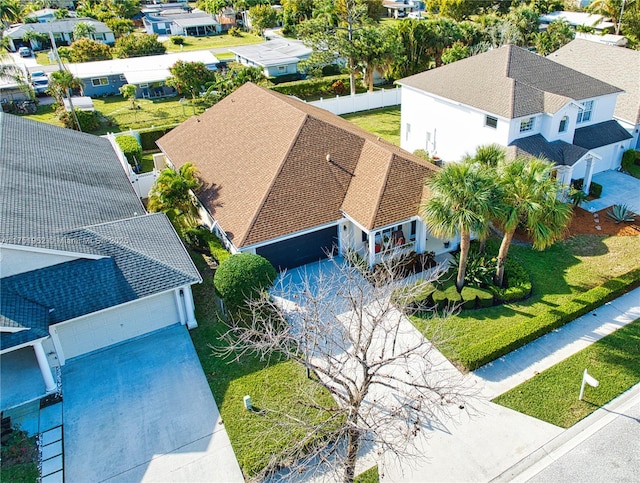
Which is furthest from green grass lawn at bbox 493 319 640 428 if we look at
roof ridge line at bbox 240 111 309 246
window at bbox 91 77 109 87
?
window at bbox 91 77 109 87

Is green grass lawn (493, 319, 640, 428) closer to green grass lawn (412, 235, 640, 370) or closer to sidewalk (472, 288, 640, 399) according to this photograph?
sidewalk (472, 288, 640, 399)

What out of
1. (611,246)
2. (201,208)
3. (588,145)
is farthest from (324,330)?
(588,145)

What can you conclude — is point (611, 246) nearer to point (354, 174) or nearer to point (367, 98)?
point (354, 174)

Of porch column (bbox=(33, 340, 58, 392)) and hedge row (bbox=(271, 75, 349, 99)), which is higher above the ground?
hedge row (bbox=(271, 75, 349, 99))

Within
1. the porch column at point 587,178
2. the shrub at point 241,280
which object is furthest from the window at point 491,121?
the shrub at point 241,280

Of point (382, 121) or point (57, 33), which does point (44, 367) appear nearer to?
point (382, 121)

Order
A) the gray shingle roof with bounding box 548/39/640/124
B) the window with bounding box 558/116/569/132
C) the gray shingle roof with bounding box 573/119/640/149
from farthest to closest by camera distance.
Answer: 1. the gray shingle roof with bounding box 548/39/640/124
2. the gray shingle roof with bounding box 573/119/640/149
3. the window with bounding box 558/116/569/132

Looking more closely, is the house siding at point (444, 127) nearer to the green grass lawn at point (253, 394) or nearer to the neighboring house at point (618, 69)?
the neighboring house at point (618, 69)

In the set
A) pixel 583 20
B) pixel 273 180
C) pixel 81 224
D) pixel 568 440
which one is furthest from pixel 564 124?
pixel 583 20
